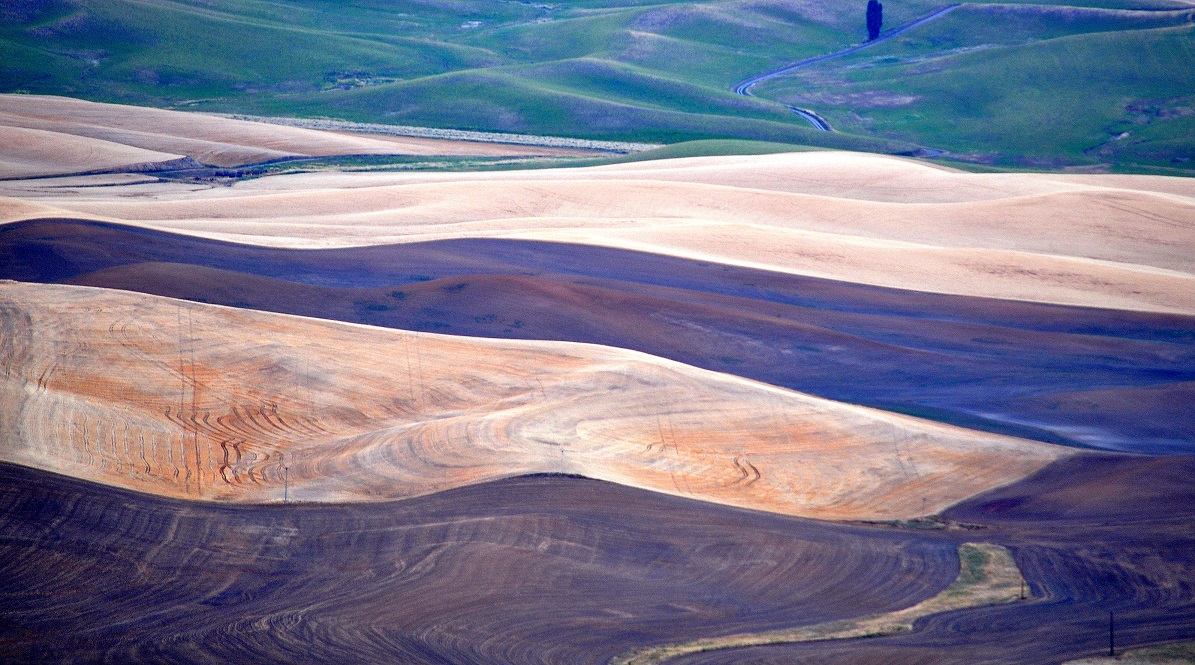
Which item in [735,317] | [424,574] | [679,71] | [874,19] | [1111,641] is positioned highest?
→ [874,19]

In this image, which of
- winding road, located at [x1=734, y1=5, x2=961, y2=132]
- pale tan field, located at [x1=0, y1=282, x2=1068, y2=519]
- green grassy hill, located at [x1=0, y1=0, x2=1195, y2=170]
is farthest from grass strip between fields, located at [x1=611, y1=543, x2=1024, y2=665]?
winding road, located at [x1=734, y1=5, x2=961, y2=132]

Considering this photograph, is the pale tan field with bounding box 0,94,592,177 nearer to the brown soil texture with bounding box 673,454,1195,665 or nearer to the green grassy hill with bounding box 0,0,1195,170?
the green grassy hill with bounding box 0,0,1195,170

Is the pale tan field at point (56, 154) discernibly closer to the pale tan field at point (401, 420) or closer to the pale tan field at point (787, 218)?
the pale tan field at point (787, 218)

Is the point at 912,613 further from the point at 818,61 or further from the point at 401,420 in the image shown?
the point at 818,61

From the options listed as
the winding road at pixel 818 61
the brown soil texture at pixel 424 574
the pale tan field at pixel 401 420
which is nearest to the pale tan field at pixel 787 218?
the pale tan field at pixel 401 420

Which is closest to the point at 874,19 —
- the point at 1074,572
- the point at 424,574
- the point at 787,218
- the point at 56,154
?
the point at 787,218

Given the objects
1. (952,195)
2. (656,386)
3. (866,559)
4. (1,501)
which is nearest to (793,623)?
(866,559)
